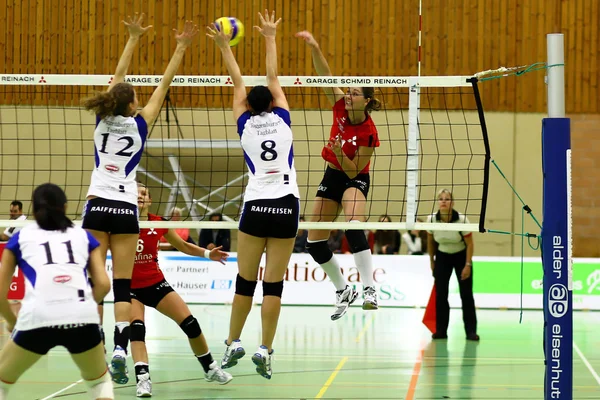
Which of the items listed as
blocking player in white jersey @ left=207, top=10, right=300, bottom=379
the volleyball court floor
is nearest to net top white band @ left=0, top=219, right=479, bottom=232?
blocking player in white jersey @ left=207, top=10, right=300, bottom=379

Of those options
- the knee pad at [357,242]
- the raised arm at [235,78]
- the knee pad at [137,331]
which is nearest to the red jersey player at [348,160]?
the knee pad at [357,242]

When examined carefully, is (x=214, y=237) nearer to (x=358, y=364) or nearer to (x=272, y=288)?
(x=358, y=364)

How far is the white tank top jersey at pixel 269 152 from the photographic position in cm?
697

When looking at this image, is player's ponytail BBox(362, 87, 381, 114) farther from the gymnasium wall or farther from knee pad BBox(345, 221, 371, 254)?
the gymnasium wall

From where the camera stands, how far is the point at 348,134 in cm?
810

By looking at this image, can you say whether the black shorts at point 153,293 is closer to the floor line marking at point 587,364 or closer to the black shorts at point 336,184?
the black shorts at point 336,184

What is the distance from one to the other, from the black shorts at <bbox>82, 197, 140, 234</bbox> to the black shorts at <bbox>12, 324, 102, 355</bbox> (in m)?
1.59

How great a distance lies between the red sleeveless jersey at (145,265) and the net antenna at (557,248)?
3.41 m

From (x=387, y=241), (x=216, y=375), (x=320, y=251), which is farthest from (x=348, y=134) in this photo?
(x=387, y=241)

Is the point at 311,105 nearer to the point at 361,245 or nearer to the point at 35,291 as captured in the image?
the point at 361,245

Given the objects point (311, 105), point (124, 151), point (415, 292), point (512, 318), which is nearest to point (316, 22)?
point (311, 105)

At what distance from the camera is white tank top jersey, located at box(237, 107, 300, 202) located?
6973 mm

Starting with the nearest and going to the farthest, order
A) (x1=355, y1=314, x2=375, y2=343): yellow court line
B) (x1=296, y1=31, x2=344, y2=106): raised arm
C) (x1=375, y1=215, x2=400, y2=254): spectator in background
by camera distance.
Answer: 1. (x1=296, y1=31, x2=344, y2=106): raised arm
2. (x1=355, y1=314, x2=375, y2=343): yellow court line
3. (x1=375, y1=215, x2=400, y2=254): spectator in background

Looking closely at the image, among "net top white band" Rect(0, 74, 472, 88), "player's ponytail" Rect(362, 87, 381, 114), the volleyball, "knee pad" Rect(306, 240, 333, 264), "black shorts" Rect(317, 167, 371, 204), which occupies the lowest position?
"knee pad" Rect(306, 240, 333, 264)
